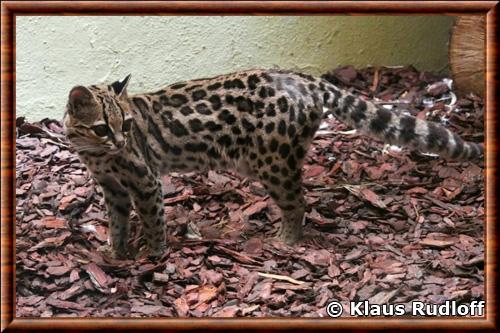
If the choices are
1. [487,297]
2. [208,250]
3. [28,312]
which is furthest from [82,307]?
[487,297]

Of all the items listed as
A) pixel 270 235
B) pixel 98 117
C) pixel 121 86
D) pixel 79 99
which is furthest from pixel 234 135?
pixel 79 99

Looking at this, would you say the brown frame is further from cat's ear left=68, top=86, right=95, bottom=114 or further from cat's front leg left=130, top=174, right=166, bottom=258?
cat's front leg left=130, top=174, right=166, bottom=258

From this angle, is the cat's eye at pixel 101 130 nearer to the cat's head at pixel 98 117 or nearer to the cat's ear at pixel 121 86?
the cat's head at pixel 98 117

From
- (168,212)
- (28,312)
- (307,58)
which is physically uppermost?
(307,58)

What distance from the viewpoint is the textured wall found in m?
4.77

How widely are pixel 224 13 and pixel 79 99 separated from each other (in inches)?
35.3

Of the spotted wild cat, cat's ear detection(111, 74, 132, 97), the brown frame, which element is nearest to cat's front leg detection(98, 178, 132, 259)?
the spotted wild cat

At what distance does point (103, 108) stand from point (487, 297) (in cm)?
214

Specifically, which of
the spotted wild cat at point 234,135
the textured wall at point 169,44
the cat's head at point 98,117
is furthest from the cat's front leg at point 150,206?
the textured wall at point 169,44

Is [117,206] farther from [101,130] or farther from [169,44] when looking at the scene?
[169,44]

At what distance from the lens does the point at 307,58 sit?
5375 mm

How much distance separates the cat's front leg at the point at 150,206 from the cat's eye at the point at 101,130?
0.41 metres

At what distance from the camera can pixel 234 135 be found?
5223 mm

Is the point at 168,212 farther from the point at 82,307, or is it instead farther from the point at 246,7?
the point at 246,7
